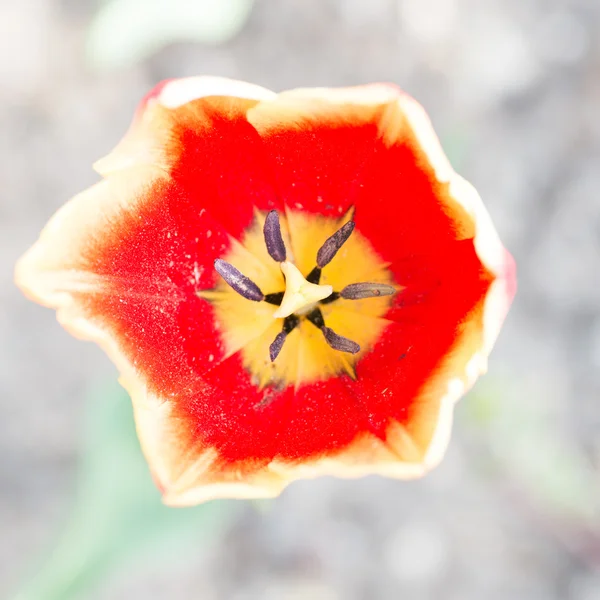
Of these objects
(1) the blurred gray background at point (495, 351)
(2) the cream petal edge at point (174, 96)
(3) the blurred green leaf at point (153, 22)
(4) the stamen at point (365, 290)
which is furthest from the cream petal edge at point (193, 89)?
(1) the blurred gray background at point (495, 351)

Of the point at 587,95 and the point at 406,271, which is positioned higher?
the point at 406,271

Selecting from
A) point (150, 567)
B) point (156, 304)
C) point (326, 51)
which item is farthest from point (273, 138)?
point (150, 567)

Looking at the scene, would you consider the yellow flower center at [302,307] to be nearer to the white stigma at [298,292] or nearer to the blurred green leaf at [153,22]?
the white stigma at [298,292]

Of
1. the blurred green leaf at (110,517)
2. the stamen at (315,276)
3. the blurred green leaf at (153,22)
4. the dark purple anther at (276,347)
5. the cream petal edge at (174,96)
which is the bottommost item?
the blurred green leaf at (110,517)

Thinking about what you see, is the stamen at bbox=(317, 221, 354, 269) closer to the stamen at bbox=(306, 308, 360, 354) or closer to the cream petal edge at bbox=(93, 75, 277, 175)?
the stamen at bbox=(306, 308, 360, 354)

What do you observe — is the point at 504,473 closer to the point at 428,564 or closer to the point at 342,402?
the point at 428,564

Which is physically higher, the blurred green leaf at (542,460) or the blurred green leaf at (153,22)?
the blurred green leaf at (153,22)
